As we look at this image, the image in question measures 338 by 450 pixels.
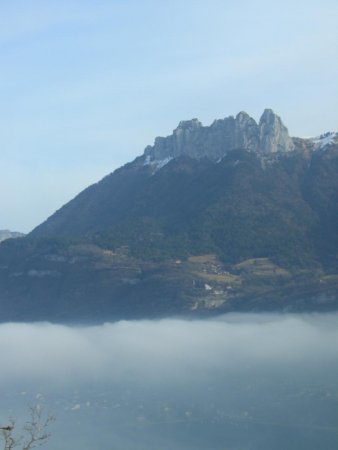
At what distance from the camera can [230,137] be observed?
468 feet

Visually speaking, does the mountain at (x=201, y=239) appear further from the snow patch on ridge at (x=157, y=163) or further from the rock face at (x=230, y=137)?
the snow patch on ridge at (x=157, y=163)

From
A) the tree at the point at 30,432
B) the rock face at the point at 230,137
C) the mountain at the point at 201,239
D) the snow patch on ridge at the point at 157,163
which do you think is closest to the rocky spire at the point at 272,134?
the rock face at the point at 230,137

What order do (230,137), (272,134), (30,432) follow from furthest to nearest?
(230,137)
(272,134)
(30,432)

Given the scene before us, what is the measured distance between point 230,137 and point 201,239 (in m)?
24.6

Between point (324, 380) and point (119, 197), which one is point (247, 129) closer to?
point (119, 197)

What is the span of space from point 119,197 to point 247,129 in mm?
22998

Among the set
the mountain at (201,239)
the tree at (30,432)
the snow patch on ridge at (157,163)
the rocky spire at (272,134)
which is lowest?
the tree at (30,432)

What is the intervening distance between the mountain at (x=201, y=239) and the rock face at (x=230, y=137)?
184 mm

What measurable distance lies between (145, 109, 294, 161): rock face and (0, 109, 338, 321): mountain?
0.60 ft

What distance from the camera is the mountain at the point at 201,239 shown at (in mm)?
111625

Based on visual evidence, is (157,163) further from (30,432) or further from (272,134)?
(30,432)

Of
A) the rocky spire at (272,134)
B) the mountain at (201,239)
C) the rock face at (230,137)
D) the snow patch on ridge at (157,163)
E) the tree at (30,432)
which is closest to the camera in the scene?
the tree at (30,432)

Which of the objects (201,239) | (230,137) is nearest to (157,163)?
(230,137)

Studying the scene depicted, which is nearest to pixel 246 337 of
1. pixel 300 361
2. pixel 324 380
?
pixel 300 361
